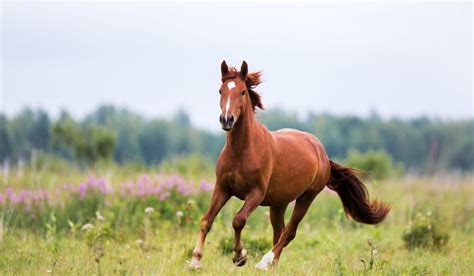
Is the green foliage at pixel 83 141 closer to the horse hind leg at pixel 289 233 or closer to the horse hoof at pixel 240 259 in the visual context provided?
the horse hind leg at pixel 289 233

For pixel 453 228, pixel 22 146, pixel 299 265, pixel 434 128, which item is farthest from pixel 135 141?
pixel 299 265

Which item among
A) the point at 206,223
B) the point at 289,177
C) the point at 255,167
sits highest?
the point at 255,167

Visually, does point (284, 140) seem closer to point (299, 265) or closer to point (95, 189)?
point (299, 265)

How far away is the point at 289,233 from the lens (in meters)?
8.30

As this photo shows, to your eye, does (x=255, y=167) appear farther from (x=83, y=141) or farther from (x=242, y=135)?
(x=83, y=141)

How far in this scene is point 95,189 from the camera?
12336mm

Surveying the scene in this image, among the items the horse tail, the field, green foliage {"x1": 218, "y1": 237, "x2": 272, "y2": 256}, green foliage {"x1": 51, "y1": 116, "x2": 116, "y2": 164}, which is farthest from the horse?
green foliage {"x1": 51, "y1": 116, "x2": 116, "y2": 164}

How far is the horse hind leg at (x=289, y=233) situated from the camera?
7676 millimetres

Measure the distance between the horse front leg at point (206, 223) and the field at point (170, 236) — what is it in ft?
0.47

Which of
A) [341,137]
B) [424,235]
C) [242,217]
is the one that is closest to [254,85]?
[242,217]

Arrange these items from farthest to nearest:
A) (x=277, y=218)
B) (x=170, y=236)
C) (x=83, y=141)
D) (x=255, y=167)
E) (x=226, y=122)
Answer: (x=83, y=141) → (x=170, y=236) → (x=277, y=218) → (x=255, y=167) → (x=226, y=122)

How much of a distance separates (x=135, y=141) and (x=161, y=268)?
58.8 meters

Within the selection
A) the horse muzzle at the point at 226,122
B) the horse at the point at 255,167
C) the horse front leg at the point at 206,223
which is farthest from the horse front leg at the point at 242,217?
the horse muzzle at the point at 226,122

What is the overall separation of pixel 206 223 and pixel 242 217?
1.28ft
